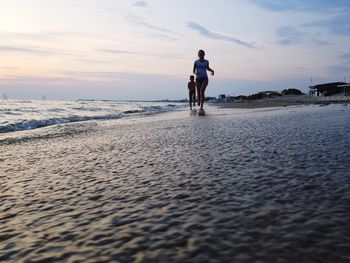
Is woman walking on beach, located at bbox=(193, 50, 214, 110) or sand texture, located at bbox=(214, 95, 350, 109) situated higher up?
woman walking on beach, located at bbox=(193, 50, 214, 110)

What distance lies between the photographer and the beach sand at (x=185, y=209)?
1.60 m

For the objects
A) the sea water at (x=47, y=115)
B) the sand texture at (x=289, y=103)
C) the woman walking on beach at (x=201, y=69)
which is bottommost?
the sea water at (x=47, y=115)

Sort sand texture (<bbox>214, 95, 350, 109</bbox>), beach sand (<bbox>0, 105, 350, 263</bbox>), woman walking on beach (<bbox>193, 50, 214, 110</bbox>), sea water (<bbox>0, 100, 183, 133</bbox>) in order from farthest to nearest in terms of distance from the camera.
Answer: sand texture (<bbox>214, 95, 350, 109</bbox>) < woman walking on beach (<bbox>193, 50, 214, 110</bbox>) < sea water (<bbox>0, 100, 183, 133</bbox>) < beach sand (<bbox>0, 105, 350, 263</bbox>)

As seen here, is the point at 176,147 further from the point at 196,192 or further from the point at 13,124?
the point at 13,124

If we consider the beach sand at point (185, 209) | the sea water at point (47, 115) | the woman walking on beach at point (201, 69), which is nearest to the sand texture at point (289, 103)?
the sea water at point (47, 115)

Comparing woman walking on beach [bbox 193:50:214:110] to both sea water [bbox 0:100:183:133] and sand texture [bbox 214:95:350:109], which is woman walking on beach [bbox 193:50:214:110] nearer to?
sea water [bbox 0:100:183:133]

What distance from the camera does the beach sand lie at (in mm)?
1599

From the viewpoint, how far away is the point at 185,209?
2.17 m

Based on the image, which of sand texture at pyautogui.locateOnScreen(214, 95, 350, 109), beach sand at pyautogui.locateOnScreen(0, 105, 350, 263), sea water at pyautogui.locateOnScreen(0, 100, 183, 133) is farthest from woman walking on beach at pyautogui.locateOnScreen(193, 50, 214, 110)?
beach sand at pyautogui.locateOnScreen(0, 105, 350, 263)

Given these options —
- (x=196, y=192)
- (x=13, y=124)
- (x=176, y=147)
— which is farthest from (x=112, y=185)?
(x=13, y=124)

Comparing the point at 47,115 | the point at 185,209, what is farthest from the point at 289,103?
the point at 185,209

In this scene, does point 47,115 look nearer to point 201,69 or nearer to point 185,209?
point 201,69

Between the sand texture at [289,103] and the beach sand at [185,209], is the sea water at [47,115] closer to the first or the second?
the sand texture at [289,103]

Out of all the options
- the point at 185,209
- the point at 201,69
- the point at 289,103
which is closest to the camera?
the point at 185,209
